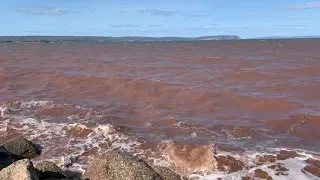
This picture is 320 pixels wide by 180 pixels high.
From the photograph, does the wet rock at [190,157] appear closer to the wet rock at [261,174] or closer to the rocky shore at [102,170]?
the wet rock at [261,174]

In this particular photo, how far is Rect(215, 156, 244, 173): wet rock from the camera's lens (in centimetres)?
1055

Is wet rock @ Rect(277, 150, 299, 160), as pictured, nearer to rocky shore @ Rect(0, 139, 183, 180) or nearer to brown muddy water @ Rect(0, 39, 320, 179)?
brown muddy water @ Rect(0, 39, 320, 179)

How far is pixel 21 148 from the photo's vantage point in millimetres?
11305

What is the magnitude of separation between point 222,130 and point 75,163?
18.7 ft

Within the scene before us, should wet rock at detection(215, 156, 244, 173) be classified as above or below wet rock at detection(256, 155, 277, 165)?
below

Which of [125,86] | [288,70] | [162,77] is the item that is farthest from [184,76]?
[288,70]

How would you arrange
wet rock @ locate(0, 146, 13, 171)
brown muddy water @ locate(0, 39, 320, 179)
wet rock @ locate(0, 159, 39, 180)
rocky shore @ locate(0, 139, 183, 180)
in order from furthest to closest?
1. brown muddy water @ locate(0, 39, 320, 179)
2. wet rock @ locate(0, 146, 13, 171)
3. rocky shore @ locate(0, 139, 183, 180)
4. wet rock @ locate(0, 159, 39, 180)

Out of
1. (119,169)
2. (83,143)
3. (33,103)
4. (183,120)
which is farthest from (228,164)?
(33,103)

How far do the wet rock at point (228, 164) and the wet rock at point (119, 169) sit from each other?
3.51 m

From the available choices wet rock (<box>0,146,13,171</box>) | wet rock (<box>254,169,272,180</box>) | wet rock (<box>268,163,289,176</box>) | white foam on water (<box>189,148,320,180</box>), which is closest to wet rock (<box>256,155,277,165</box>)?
white foam on water (<box>189,148,320,180</box>)

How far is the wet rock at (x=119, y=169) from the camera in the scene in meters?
7.54

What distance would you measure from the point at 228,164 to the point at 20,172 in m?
6.01

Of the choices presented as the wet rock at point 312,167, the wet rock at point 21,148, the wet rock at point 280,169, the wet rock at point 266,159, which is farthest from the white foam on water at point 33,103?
the wet rock at point 312,167

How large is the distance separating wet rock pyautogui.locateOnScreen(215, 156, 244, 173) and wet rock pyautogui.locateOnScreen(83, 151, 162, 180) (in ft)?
11.5
